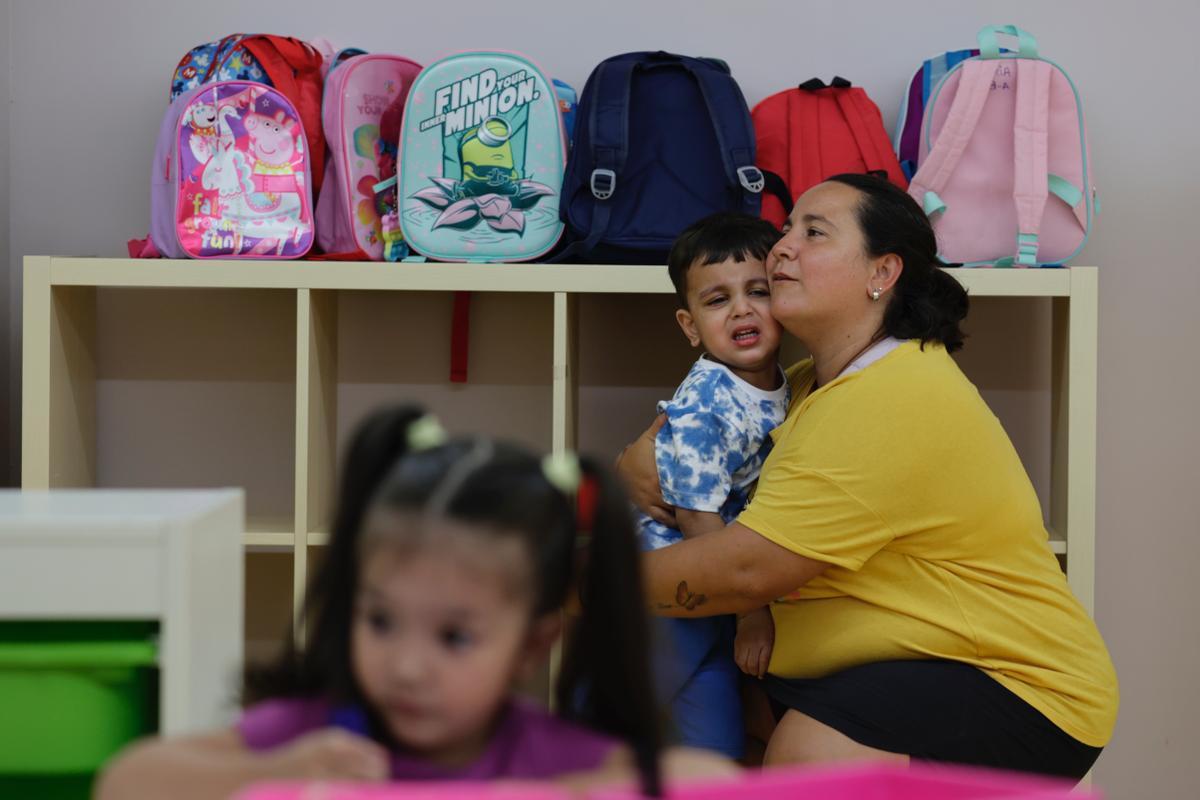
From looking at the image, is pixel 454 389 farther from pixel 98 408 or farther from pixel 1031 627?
pixel 1031 627

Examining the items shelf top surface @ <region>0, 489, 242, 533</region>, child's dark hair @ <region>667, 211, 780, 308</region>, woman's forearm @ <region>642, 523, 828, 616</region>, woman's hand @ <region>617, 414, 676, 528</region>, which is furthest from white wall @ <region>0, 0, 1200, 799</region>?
shelf top surface @ <region>0, 489, 242, 533</region>

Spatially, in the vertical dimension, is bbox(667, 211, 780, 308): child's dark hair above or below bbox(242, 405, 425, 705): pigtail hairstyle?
above

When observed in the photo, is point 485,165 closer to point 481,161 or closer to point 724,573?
point 481,161

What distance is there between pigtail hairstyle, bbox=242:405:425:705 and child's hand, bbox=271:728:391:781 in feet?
0.32

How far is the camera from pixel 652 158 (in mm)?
2150

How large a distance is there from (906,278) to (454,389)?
996 mm

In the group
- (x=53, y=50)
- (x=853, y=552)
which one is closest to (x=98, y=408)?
(x=53, y=50)

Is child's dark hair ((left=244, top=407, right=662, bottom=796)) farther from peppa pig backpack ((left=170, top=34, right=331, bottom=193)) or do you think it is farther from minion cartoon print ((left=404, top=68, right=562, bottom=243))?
peppa pig backpack ((left=170, top=34, right=331, bottom=193))

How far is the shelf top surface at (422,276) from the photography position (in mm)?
2082

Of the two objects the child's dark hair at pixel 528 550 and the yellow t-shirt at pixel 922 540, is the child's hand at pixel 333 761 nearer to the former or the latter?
the child's dark hair at pixel 528 550

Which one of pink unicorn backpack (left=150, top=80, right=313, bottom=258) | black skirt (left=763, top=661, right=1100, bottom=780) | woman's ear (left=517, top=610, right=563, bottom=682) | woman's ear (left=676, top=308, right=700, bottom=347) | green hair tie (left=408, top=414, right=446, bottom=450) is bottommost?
black skirt (left=763, top=661, right=1100, bottom=780)

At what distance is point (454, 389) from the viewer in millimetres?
2516

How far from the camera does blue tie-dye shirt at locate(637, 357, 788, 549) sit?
1.84 meters

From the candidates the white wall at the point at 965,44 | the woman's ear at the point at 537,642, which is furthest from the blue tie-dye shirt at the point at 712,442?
the woman's ear at the point at 537,642
